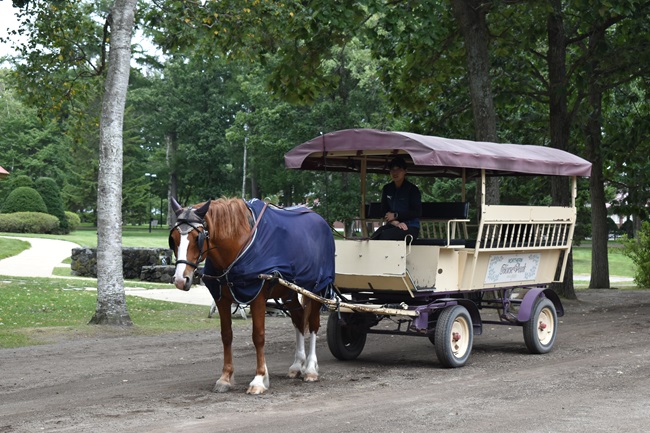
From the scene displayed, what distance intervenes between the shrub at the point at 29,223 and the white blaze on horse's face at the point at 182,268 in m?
47.9

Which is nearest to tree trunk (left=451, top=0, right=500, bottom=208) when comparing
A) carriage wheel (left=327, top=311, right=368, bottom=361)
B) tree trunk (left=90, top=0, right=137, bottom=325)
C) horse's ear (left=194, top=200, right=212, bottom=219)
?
tree trunk (left=90, top=0, right=137, bottom=325)

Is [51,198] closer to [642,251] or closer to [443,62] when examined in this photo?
A: [642,251]

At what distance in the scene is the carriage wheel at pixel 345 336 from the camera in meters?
12.1

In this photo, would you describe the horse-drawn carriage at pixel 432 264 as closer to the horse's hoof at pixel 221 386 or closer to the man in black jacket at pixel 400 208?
the horse's hoof at pixel 221 386

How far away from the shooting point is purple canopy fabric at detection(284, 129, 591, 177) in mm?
11102

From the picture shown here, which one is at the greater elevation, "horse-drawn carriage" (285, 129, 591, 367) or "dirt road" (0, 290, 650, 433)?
"horse-drawn carriage" (285, 129, 591, 367)

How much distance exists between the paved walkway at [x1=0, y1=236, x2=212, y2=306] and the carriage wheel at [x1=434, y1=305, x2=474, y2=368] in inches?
439

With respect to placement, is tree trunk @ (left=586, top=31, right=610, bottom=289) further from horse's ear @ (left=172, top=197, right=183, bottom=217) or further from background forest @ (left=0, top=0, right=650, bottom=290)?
horse's ear @ (left=172, top=197, right=183, bottom=217)

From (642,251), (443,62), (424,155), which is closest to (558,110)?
(443,62)

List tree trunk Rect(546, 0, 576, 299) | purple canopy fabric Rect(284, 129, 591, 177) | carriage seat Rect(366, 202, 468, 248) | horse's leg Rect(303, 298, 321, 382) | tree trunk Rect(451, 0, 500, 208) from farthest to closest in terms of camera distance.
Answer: tree trunk Rect(546, 0, 576, 299), tree trunk Rect(451, 0, 500, 208), carriage seat Rect(366, 202, 468, 248), purple canopy fabric Rect(284, 129, 591, 177), horse's leg Rect(303, 298, 321, 382)

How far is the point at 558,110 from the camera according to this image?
2298 centimetres

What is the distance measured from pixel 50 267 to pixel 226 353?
2412 centimetres

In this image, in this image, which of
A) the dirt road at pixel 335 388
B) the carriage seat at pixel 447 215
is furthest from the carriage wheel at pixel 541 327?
the carriage seat at pixel 447 215

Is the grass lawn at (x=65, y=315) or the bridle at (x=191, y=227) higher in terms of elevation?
the bridle at (x=191, y=227)
